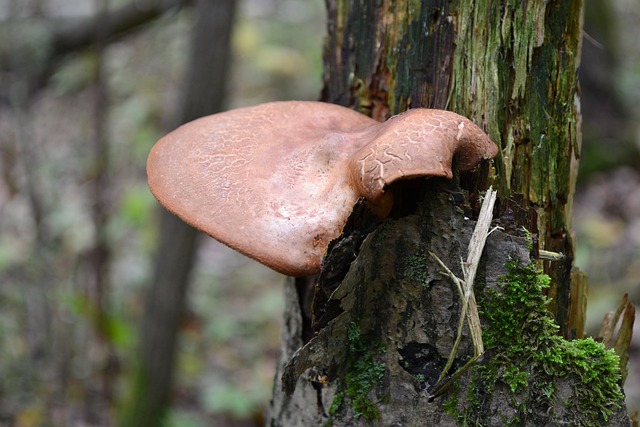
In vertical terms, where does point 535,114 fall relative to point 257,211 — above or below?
above

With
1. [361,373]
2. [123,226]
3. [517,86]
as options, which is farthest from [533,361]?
[123,226]

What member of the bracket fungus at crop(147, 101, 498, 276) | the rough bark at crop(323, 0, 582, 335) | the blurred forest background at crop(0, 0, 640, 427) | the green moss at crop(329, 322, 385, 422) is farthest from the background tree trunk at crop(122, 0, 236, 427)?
the green moss at crop(329, 322, 385, 422)

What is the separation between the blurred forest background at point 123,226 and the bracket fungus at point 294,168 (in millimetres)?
1041

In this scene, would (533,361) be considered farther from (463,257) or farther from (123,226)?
(123,226)

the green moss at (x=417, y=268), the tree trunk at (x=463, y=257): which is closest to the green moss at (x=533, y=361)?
the tree trunk at (x=463, y=257)

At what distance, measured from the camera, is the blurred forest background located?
15.5ft

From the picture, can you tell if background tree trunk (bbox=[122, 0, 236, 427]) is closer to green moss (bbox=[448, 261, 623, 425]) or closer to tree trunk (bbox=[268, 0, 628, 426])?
tree trunk (bbox=[268, 0, 628, 426])

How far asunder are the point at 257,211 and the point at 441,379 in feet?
2.24

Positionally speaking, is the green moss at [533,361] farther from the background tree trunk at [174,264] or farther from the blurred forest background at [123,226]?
the background tree trunk at [174,264]

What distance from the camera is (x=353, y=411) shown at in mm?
1747

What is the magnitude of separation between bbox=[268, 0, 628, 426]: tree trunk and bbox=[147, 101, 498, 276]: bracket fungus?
0.27 feet

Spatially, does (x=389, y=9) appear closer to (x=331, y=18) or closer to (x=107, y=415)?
(x=331, y=18)

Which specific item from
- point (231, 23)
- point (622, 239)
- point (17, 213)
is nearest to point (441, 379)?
point (231, 23)

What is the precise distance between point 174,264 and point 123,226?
2.89 meters
